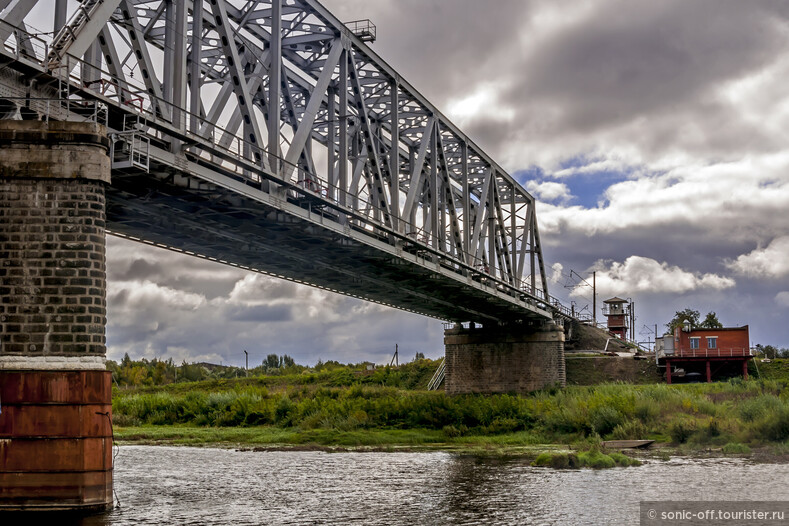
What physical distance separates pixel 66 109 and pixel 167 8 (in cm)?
749

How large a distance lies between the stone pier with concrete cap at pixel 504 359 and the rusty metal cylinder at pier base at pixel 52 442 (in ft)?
175

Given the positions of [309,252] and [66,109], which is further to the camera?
[309,252]

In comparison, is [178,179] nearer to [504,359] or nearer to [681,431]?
[681,431]

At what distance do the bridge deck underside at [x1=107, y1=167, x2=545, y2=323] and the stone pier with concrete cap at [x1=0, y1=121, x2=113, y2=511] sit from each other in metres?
3.76

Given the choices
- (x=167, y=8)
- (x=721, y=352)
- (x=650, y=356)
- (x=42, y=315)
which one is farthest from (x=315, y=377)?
(x=42, y=315)

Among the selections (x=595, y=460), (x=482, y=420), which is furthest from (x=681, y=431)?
(x=482, y=420)

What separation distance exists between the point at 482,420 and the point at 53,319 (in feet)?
105

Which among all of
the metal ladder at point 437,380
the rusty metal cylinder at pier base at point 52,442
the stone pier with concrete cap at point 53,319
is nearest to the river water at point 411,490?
the rusty metal cylinder at pier base at point 52,442

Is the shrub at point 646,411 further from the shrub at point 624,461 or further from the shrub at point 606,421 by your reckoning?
the shrub at point 624,461

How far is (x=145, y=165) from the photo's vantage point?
2505 centimetres

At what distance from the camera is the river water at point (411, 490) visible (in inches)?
812

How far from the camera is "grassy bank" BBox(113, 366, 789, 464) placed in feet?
127

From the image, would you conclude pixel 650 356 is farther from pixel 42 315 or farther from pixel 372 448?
pixel 42 315

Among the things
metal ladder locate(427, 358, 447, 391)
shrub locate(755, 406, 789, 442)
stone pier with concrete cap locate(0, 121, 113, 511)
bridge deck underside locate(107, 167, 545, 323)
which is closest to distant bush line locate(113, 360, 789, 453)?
shrub locate(755, 406, 789, 442)
